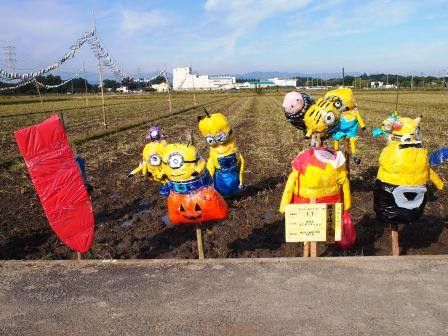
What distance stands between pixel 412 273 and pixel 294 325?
1.58 m

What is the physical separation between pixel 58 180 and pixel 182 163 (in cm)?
138

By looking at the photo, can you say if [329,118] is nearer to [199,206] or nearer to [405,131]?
[405,131]

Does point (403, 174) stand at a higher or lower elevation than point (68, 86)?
lower

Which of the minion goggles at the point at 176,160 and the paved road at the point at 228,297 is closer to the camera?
the paved road at the point at 228,297

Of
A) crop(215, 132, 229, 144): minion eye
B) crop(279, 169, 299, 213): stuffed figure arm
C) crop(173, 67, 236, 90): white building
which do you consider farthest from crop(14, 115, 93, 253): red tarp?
crop(173, 67, 236, 90): white building

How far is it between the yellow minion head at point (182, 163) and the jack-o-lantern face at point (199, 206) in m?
0.23

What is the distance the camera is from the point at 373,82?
102938 mm

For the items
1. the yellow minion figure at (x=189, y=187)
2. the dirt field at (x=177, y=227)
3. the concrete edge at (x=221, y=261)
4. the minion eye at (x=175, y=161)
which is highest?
the minion eye at (x=175, y=161)

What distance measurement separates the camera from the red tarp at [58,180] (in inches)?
157

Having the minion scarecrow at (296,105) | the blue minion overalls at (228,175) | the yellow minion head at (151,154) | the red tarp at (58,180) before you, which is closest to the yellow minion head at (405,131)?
Result: the minion scarecrow at (296,105)

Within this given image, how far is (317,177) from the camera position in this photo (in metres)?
4.18

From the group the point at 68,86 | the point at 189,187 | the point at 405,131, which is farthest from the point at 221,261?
the point at 68,86

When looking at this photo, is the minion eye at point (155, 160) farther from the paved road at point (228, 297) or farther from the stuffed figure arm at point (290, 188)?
the stuffed figure arm at point (290, 188)

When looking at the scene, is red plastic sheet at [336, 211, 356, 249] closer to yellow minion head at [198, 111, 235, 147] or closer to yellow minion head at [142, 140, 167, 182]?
yellow minion head at [198, 111, 235, 147]
